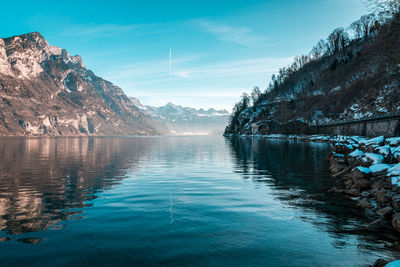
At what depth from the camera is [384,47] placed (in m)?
27.9

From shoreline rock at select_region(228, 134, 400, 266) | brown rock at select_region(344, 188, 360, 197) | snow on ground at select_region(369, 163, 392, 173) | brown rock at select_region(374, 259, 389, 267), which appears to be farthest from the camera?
snow on ground at select_region(369, 163, 392, 173)

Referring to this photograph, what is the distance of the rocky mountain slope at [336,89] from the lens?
4612 cm

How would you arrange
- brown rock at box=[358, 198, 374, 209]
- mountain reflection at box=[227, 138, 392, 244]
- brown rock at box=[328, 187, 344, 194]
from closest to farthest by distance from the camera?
1. mountain reflection at box=[227, 138, 392, 244]
2. brown rock at box=[358, 198, 374, 209]
3. brown rock at box=[328, 187, 344, 194]

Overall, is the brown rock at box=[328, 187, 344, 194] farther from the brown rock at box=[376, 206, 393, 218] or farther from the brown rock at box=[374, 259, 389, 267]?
the brown rock at box=[374, 259, 389, 267]

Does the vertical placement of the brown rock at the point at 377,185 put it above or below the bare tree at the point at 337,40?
below

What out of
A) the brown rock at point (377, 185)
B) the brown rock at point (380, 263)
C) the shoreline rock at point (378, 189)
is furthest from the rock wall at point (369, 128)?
the brown rock at point (380, 263)

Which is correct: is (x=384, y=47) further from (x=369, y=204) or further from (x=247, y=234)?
(x=247, y=234)

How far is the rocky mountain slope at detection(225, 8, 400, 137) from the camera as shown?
46125mm

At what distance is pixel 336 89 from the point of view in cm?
12112

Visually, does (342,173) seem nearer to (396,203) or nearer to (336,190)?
(336,190)

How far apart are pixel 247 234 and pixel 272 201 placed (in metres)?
5.61

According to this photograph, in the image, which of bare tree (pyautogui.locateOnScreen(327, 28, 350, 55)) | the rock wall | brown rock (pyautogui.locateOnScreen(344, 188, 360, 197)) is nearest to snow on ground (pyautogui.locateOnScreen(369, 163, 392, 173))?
brown rock (pyautogui.locateOnScreen(344, 188, 360, 197))

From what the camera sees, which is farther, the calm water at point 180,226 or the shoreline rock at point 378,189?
the shoreline rock at point 378,189

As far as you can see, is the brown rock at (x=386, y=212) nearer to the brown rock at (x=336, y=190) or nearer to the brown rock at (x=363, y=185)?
the brown rock at (x=336, y=190)
